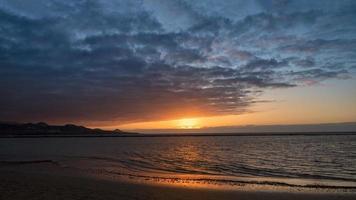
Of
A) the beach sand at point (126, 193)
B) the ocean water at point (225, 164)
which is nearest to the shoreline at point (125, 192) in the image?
the beach sand at point (126, 193)

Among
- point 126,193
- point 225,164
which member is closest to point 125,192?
point 126,193

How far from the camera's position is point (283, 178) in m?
30.5

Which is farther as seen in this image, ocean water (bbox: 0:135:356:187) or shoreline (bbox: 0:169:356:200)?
ocean water (bbox: 0:135:356:187)

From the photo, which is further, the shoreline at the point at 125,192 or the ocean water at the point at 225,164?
the ocean water at the point at 225,164

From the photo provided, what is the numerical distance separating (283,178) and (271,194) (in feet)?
32.0

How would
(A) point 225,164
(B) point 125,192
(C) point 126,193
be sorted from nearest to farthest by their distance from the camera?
(C) point 126,193
(B) point 125,192
(A) point 225,164

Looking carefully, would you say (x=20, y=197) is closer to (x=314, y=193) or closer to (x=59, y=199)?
(x=59, y=199)

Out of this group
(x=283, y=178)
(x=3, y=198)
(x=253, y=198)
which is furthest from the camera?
(x=283, y=178)

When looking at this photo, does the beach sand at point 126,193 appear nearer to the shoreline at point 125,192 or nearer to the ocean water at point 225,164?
the shoreline at point 125,192

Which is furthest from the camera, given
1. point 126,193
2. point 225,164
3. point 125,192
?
point 225,164

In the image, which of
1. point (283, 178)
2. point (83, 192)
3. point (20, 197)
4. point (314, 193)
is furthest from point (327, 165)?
point (20, 197)

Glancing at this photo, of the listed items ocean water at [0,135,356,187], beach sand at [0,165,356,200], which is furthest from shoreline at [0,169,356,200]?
ocean water at [0,135,356,187]

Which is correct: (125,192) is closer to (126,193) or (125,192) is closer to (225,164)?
(126,193)

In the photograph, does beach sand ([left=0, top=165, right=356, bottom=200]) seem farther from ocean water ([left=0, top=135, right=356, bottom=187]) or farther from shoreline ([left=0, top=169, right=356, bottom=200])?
ocean water ([left=0, top=135, right=356, bottom=187])
